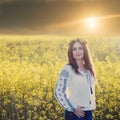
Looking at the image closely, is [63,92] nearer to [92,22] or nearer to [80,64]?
[80,64]

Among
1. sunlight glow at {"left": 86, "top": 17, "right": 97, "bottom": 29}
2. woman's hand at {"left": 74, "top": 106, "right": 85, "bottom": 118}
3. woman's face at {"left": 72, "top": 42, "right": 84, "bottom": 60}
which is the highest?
sunlight glow at {"left": 86, "top": 17, "right": 97, "bottom": 29}

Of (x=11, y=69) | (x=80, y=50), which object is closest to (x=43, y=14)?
(x=11, y=69)

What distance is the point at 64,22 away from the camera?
28.0 feet

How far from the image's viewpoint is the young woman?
4586mm

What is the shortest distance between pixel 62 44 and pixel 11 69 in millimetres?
1946

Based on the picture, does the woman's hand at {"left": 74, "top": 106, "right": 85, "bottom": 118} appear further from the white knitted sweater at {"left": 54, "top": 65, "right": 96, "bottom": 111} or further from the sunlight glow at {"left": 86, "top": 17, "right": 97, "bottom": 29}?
the sunlight glow at {"left": 86, "top": 17, "right": 97, "bottom": 29}

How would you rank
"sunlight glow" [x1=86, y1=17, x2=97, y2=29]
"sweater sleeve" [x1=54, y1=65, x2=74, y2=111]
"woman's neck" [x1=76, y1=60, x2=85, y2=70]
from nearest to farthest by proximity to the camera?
"sweater sleeve" [x1=54, y1=65, x2=74, y2=111], "woman's neck" [x1=76, y1=60, x2=85, y2=70], "sunlight glow" [x1=86, y1=17, x2=97, y2=29]

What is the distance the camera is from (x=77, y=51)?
187 inches

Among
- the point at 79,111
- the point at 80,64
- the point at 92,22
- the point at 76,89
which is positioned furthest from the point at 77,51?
the point at 92,22

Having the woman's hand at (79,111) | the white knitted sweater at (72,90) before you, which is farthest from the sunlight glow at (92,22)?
the woman's hand at (79,111)

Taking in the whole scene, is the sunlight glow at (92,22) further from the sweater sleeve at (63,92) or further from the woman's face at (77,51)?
the sweater sleeve at (63,92)

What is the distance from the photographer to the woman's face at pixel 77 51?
4.75 metres

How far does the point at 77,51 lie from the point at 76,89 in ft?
1.27

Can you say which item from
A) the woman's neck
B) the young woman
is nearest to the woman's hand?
the young woman
